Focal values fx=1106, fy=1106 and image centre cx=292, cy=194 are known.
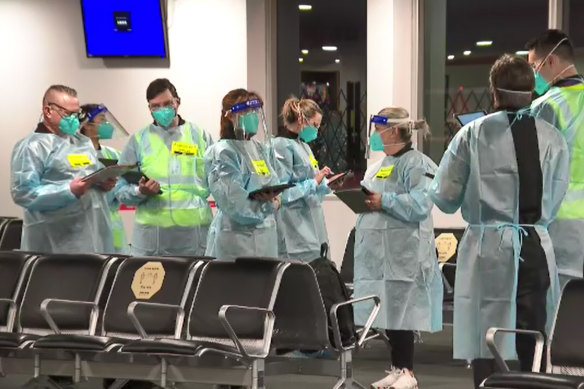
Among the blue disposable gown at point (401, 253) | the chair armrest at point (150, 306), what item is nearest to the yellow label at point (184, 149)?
the blue disposable gown at point (401, 253)

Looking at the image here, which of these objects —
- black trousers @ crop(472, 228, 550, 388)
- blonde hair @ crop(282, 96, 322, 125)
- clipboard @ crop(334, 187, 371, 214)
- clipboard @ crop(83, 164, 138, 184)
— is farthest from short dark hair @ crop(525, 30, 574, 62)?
blonde hair @ crop(282, 96, 322, 125)

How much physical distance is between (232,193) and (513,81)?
1727 mm

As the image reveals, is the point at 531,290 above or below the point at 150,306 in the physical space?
above

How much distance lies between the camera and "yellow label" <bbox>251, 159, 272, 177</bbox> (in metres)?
5.85

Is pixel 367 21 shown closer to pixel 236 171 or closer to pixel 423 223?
pixel 423 223

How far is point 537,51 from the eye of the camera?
16.8 ft

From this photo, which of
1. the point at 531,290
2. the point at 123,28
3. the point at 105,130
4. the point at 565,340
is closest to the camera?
the point at 565,340

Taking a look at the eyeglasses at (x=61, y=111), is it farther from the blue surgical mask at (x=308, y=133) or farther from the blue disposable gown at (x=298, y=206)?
the blue surgical mask at (x=308, y=133)

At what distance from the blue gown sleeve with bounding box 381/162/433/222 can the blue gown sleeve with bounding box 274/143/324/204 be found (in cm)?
92

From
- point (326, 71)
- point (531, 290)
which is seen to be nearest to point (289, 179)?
point (531, 290)

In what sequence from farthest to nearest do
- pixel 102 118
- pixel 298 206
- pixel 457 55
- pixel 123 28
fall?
1. pixel 123 28
2. pixel 457 55
3. pixel 102 118
4. pixel 298 206

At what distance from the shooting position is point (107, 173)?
6.02 m

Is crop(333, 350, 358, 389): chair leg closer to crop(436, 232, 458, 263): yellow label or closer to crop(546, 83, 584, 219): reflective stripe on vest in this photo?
crop(546, 83, 584, 219): reflective stripe on vest

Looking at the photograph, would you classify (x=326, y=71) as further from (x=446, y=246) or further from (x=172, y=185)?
(x=172, y=185)
